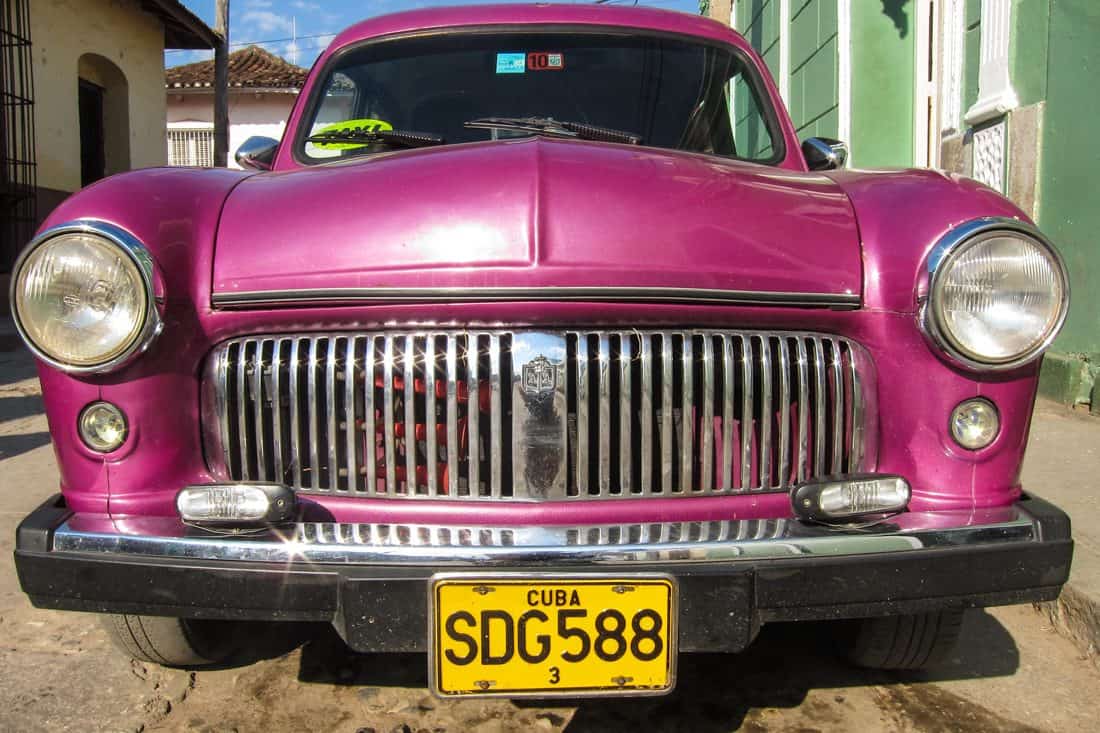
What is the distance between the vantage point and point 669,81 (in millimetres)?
3023

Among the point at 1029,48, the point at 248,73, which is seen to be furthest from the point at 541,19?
the point at 248,73

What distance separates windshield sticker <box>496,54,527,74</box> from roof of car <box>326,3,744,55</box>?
0.49 ft

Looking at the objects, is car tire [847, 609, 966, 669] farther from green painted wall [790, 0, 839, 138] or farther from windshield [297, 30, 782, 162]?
green painted wall [790, 0, 839, 138]

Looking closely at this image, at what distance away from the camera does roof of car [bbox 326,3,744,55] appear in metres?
3.09

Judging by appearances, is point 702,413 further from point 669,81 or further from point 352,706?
point 669,81

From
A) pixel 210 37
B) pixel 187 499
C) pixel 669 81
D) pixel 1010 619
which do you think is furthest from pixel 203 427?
pixel 210 37

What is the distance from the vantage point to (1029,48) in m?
5.40

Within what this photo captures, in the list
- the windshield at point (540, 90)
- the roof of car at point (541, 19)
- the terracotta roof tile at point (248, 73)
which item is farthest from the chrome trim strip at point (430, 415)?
the terracotta roof tile at point (248, 73)

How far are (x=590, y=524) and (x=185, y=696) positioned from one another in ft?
3.82

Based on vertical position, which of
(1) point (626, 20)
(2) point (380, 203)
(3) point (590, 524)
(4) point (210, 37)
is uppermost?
(4) point (210, 37)

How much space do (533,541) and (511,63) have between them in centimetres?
180

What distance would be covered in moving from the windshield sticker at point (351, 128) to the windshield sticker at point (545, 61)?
486 mm

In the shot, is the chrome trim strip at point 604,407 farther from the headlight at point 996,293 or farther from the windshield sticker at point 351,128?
the windshield sticker at point 351,128

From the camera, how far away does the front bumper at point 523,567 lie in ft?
5.48
